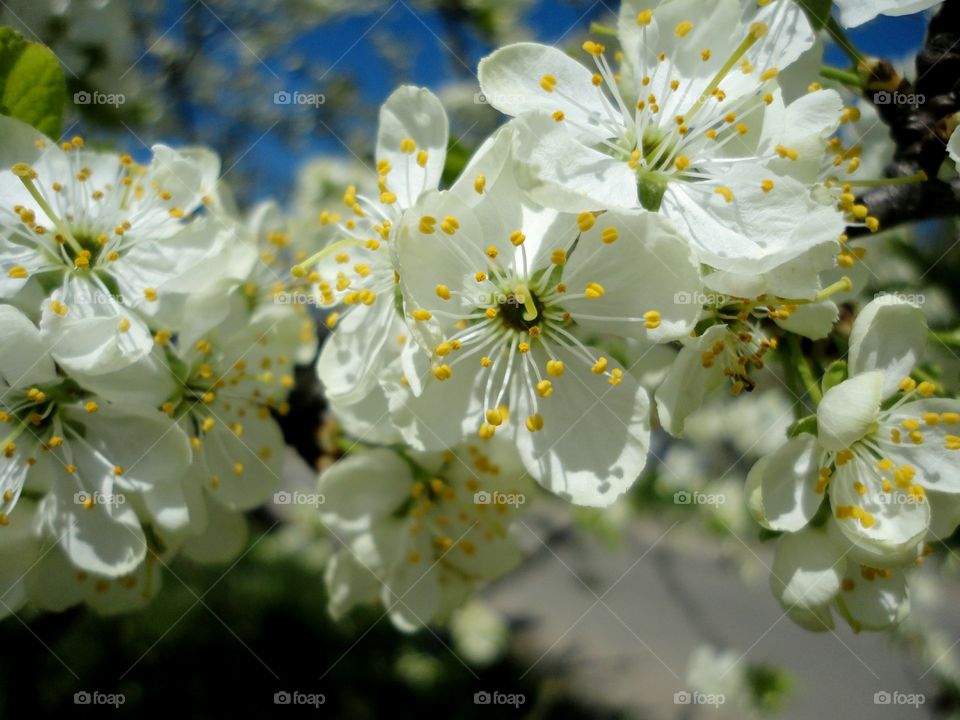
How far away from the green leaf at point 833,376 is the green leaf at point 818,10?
1.53 ft

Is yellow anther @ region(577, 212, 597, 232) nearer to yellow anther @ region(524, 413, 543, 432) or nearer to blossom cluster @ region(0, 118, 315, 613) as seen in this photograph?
yellow anther @ region(524, 413, 543, 432)

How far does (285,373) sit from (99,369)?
40 centimetres

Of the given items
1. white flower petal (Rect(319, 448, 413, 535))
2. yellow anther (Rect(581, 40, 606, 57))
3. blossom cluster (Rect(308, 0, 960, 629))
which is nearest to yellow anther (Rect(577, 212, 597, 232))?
blossom cluster (Rect(308, 0, 960, 629))

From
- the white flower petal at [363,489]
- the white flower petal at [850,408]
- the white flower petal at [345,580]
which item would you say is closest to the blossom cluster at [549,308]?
the white flower petal at [850,408]

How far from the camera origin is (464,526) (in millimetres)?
1355

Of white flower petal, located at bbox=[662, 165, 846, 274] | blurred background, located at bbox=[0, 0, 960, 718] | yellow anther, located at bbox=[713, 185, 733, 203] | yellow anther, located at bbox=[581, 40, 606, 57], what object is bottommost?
blurred background, located at bbox=[0, 0, 960, 718]

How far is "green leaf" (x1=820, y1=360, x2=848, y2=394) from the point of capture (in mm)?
934

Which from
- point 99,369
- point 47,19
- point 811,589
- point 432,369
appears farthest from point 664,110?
point 47,19

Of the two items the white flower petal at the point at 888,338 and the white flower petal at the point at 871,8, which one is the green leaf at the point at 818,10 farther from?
the white flower petal at the point at 888,338

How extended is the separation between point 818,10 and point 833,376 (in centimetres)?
50

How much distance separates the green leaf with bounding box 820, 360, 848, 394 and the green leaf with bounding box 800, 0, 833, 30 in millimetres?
467

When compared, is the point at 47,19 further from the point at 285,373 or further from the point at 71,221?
the point at 285,373

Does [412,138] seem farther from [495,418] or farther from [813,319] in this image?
[813,319]

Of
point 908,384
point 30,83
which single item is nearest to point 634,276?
point 908,384
